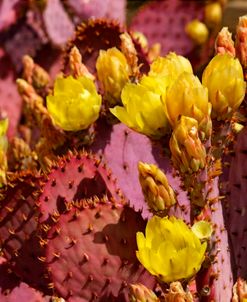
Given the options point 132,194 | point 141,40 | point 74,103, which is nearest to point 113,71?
point 74,103

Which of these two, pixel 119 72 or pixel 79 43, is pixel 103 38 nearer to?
pixel 79 43

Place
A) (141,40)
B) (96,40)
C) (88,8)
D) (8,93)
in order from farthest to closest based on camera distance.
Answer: (8,93)
(88,8)
(141,40)
(96,40)

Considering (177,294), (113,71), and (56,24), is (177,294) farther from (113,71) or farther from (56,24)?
(56,24)

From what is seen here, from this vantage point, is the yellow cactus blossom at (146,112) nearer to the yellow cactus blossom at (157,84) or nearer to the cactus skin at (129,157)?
the yellow cactus blossom at (157,84)

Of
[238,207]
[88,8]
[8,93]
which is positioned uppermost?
[238,207]

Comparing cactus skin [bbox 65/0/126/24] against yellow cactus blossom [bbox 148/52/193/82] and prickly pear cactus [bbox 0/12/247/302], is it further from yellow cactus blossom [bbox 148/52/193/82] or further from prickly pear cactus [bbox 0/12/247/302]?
yellow cactus blossom [bbox 148/52/193/82]
